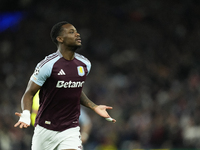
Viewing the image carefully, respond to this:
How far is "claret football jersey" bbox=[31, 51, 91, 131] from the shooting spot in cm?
475

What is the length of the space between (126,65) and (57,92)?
1057cm

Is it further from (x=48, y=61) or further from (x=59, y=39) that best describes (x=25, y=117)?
(x=59, y=39)

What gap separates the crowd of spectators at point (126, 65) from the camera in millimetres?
11633

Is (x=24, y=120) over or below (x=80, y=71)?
below

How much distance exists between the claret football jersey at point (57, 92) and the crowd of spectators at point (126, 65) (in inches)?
255

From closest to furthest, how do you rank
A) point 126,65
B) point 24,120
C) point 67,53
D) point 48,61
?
point 24,120 < point 48,61 < point 67,53 < point 126,65

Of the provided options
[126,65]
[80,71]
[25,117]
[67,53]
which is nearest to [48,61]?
[67,53]

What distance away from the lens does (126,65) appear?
15.2 metres

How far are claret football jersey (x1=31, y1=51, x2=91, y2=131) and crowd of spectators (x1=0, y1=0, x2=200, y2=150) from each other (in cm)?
647

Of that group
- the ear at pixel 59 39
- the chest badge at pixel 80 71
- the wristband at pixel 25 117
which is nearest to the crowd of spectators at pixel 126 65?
the chest badge at pixel 80 71

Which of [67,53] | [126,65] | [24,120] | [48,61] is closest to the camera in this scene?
[24,120]

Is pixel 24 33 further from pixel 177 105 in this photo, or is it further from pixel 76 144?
pixel 76 144

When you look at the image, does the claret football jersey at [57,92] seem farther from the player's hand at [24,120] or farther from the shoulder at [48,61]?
the player's hand at [24,120]

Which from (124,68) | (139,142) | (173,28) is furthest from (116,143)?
(173,28)
